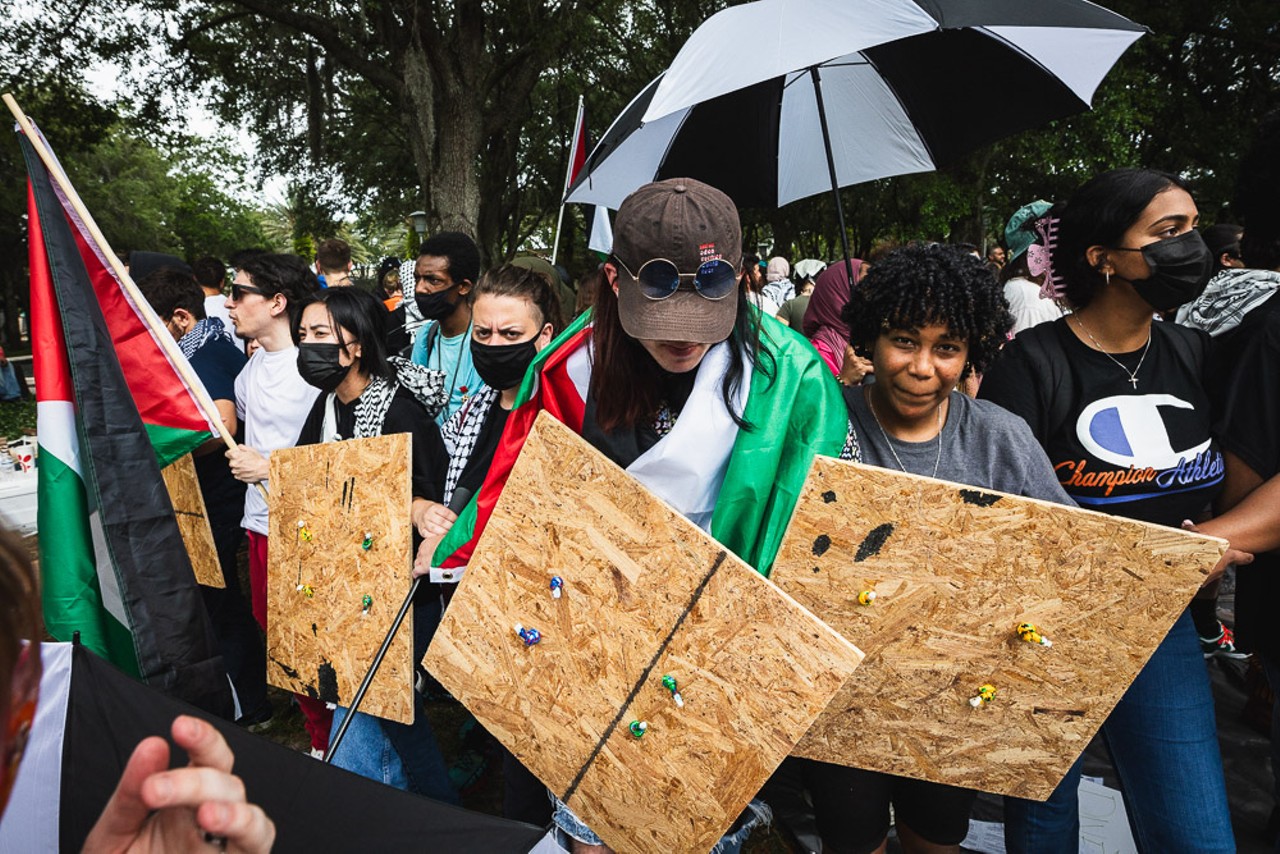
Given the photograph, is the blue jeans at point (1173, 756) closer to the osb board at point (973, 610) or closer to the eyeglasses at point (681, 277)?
the osb board at point (973, 610)

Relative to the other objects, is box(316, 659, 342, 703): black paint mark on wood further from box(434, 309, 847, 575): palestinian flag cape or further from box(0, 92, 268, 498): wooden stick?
box(434, 309, 847, 575): palestinian flag cape

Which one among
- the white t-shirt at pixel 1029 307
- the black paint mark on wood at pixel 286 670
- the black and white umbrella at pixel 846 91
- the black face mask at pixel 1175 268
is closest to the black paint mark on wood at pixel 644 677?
the black paint mark on wood at pixel 286 670

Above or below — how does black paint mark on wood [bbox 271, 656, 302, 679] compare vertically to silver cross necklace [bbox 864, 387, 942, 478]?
below

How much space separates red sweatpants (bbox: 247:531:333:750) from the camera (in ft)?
9.53

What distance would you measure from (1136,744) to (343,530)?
2.31 m

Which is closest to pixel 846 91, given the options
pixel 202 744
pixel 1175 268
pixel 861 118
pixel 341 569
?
pixel 861 118

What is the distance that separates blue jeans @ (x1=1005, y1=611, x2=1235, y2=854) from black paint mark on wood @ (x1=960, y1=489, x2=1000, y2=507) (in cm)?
86

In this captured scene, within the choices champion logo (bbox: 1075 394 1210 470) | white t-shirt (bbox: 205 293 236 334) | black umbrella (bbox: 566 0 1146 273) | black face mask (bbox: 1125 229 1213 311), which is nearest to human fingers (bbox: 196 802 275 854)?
champion logo (bbox: 1075 394 1210 470)

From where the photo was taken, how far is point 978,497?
1514 mm

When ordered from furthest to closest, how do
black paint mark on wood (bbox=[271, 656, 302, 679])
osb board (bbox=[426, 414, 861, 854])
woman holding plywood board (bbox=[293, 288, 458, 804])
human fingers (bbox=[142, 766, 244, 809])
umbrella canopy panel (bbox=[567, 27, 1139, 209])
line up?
umbrella canopy panel (bbox=[567, 27, 1139, 209]) < woman holding plywood board (bbox=[293, 288, 458, 804]) < black paint mark on wood (bbox=[271, 656, 302, 679]) < osb board (bbox=[426, 414, 861, 854]) < human fingers (bbox=[142, 766, 244, 809])

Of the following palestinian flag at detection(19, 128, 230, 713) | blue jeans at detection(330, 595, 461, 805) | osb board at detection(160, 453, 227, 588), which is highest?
palestinian flag at detection(19, 128, 230, 713)

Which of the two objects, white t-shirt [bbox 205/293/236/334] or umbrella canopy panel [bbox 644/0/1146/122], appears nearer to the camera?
umbrella canopy panel [bbox 644/0/1146/122]

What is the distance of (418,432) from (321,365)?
0.46 m

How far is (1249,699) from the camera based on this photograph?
11.8 ft
